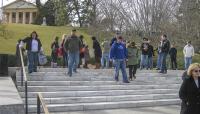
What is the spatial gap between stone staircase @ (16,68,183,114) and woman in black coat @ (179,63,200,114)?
604 centimetres

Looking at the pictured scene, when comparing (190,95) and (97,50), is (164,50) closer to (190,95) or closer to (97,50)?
(97,50)

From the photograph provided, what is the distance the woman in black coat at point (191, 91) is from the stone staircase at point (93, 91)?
6.04 metres

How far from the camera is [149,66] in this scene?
24.8 m

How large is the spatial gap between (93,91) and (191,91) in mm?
8397

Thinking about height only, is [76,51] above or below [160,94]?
above

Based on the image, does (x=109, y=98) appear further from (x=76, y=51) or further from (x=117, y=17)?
(x=117, y=17)

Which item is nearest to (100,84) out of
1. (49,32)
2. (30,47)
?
(30,47)

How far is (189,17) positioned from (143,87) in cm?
2327

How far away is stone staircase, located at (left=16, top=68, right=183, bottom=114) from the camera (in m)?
15.5

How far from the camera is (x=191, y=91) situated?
29.9 feet

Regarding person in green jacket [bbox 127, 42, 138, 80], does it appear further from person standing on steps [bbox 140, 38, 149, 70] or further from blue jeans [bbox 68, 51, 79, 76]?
person standing on steps [bbox 140, 38, 149, 70]

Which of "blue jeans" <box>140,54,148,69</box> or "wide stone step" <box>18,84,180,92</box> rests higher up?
"blue jeans" <box>140,54,148,69</box>

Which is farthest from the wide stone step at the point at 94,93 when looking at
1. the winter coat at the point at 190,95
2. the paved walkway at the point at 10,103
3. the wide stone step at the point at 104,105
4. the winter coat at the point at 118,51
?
the winter coat at the point at 190,95

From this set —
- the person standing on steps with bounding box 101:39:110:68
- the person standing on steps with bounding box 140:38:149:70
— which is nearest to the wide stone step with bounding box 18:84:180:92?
the person standing on steps with bounding box 140:38:149:70
